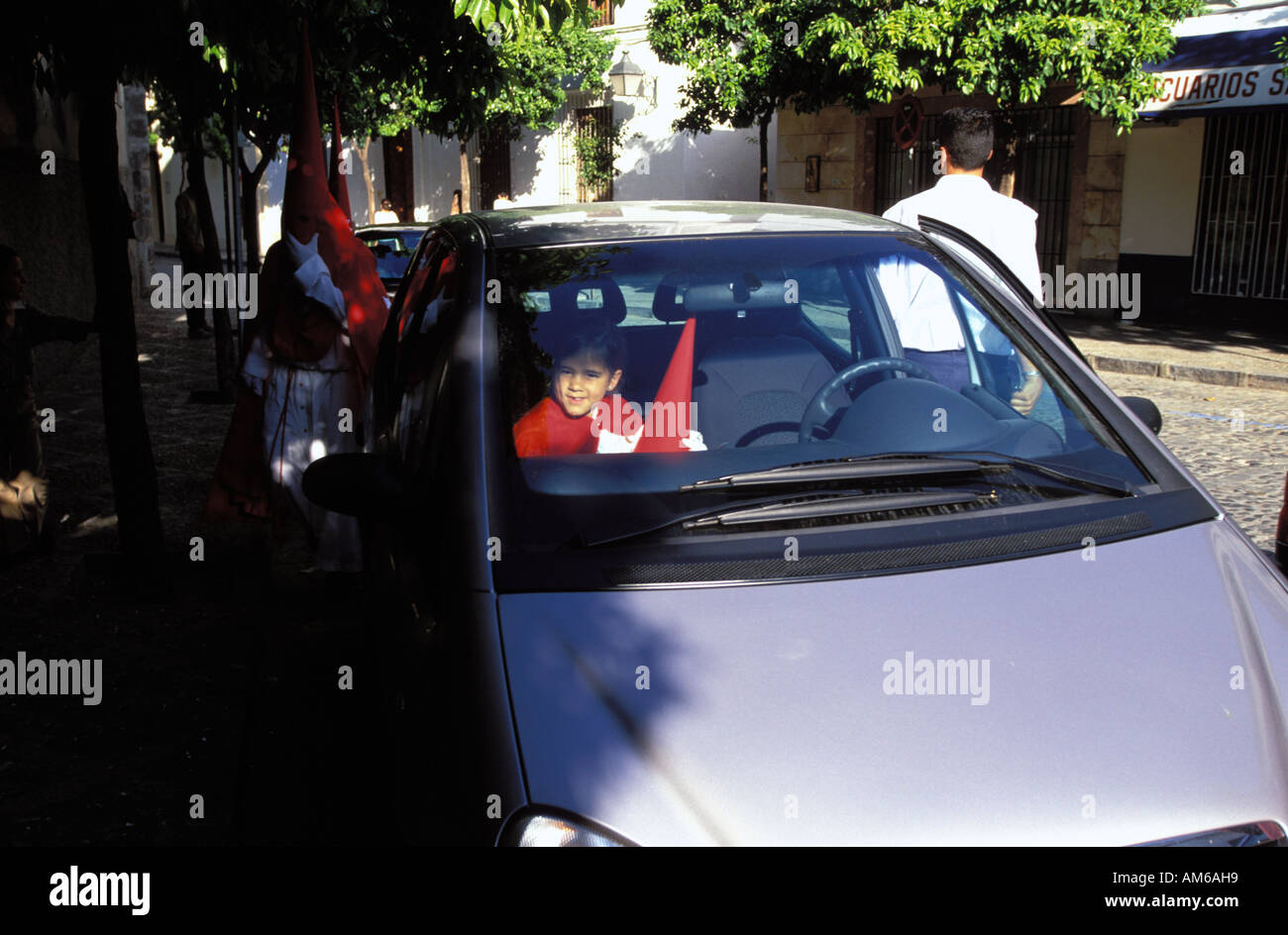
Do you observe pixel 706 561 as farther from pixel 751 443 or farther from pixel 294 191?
pixel 294 191

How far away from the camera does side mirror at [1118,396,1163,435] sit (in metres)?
2.92

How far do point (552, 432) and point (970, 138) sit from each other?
322 cm

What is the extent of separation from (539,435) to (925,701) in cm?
105

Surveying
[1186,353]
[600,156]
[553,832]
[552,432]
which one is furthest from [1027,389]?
[600,156]

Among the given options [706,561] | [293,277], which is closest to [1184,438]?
[293,277]

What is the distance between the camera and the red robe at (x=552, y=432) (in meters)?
2.55

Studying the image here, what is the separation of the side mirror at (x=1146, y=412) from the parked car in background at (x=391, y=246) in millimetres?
8851

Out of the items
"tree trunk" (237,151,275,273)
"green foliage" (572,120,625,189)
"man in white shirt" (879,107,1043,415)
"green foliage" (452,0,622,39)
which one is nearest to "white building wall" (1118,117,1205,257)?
"tree trunk" (237,151,275,273)

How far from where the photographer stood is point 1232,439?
894cm

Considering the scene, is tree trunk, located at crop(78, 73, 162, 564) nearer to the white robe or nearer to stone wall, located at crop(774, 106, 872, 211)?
the white robe

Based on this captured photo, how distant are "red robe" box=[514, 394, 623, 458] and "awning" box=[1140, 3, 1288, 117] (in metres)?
13.4

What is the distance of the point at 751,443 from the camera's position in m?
2.88

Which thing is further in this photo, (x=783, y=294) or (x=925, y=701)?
(x=783, y=294)

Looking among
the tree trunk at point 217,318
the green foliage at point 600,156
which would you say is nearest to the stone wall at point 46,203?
the tree trunk at point 217,318
